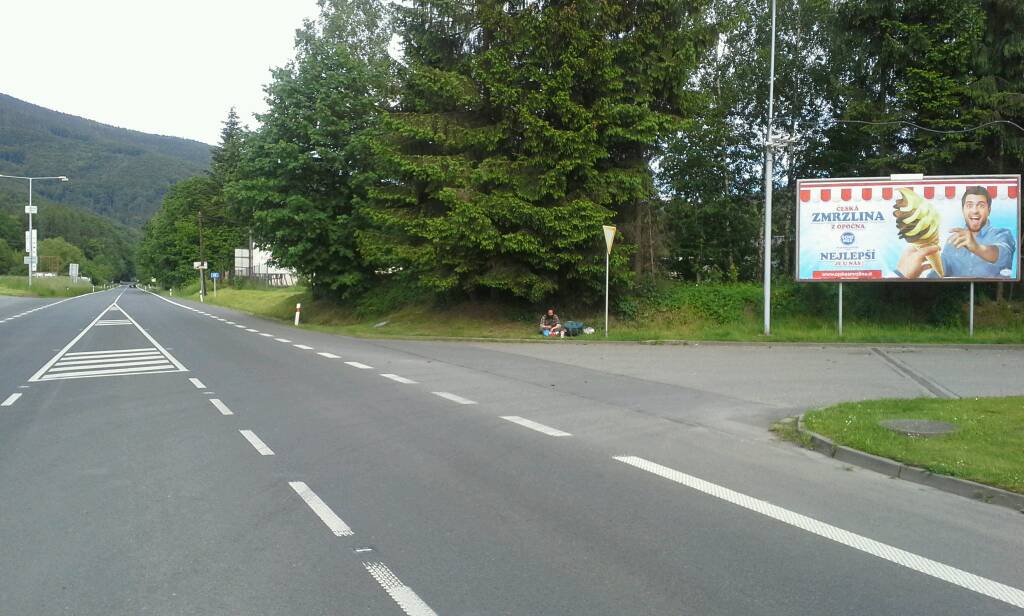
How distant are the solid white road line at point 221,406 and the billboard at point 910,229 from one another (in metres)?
17.3

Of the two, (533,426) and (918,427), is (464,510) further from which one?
(918,427)

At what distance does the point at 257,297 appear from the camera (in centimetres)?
6047

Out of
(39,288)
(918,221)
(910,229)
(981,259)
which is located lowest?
(39,288)

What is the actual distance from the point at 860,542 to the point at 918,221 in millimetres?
19916

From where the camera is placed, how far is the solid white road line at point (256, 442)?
8.41 m

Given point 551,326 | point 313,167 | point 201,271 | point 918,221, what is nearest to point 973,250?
point 918,221

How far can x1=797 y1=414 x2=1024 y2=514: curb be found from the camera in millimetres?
6637

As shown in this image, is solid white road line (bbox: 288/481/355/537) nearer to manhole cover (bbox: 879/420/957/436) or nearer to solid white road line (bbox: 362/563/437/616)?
solid white road line (bbox: 362/563/437/616)

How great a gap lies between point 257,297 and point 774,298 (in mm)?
43288

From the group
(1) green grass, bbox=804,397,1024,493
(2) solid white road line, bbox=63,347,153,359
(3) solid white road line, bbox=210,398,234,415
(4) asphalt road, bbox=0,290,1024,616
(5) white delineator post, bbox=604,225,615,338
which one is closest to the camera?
(4) asphalt road, bbox=0,290,1024,616

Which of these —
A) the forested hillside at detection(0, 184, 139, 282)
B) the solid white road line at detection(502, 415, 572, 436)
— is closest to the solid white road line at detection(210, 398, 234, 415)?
the solid white road line at detection(502, 415, 572, 436)

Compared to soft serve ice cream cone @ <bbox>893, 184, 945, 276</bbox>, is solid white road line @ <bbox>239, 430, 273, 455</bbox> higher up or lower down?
lower down

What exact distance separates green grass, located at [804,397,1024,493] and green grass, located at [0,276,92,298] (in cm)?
7847

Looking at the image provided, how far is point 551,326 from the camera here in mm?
24938
